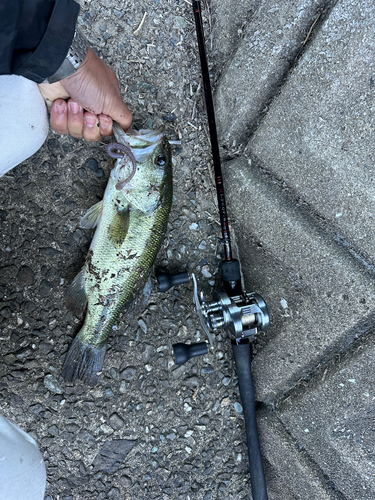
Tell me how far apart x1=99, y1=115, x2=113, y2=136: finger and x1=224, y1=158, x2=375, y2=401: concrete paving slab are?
887 mm

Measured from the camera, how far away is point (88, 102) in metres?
2.09

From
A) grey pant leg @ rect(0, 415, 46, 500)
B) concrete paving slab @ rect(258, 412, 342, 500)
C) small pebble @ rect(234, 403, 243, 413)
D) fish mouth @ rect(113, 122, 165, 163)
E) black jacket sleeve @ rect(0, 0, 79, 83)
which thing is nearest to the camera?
black jacket sleeve @ rect(0, 0, 79, 83)

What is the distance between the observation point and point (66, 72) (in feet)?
6.41

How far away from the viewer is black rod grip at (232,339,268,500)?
252 centimetres

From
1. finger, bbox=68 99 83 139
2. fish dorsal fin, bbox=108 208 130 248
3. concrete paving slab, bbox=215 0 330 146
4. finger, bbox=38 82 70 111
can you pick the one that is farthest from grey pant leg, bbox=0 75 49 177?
concrete paving slab, bbox=215 0 330 146

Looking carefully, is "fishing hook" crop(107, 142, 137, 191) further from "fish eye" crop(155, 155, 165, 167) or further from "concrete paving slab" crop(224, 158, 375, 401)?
"concrete paving slab" crop(224, 158, 375, 401)

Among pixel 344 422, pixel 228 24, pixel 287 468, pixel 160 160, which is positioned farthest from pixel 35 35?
pixel 287 468

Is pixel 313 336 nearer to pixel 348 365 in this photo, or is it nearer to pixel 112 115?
pixel 348 365

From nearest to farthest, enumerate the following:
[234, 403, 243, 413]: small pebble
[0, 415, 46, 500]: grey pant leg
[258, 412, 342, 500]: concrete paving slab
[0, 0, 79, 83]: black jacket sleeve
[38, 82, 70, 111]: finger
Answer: [0, 0, 79, 83]: black jacket sleeve → [0, 415, 46, 500]: grey pant leg → [38, 82, 70, 111]: finger → [258, 412, 342, 500]: concrete paving slab → [234, 403, 243, 413]: small pebble

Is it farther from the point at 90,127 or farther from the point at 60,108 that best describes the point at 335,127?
the point at 60,108

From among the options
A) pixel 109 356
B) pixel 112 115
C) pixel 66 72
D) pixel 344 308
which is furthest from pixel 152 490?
pixel 66 72

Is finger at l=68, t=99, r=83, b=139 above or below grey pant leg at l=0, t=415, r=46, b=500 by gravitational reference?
above

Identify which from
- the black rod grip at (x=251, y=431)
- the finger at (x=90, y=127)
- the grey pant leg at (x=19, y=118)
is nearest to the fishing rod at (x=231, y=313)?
the black rod grip at (x=251, y=431)

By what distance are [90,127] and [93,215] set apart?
1.87 ft
